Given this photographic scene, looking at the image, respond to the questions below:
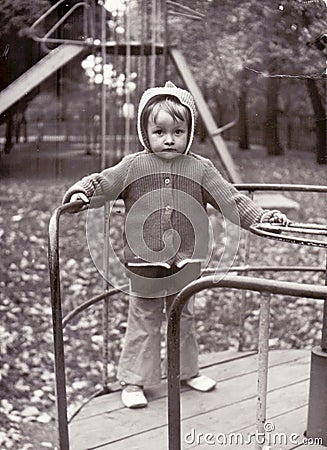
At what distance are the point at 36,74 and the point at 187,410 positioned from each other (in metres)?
3.79

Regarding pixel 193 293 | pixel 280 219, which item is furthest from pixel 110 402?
pixel 193 293

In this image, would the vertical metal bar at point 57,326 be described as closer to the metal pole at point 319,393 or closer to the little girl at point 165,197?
the little girl at point 165,197

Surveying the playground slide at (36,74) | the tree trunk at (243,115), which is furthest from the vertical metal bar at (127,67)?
the tree trunk at (243,115)

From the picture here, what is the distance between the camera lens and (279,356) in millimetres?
3600

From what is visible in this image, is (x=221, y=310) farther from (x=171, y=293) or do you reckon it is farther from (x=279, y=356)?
(x=171, y=293)

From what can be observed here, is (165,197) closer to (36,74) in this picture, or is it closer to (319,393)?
(319,393)

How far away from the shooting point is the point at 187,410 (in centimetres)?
290

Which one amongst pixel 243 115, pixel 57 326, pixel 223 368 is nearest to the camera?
pixel 57 326

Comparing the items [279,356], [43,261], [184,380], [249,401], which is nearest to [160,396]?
[184,380]

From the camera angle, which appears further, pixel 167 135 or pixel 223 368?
pixel 223 368

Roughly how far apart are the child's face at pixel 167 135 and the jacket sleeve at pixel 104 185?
16 cm

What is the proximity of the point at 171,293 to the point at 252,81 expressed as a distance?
9.02 meters

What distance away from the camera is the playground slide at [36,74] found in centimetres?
537

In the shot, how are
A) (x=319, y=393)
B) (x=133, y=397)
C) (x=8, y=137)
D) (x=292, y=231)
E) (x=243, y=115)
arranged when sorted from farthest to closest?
(x=243, y=115) → (x=8, y=137) → (x=133, y=397) → (x=319, y=393) → (x=292, y=231)
